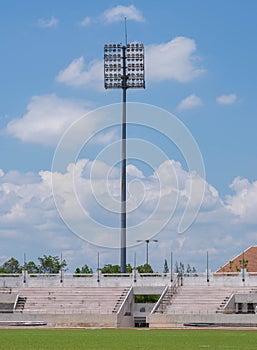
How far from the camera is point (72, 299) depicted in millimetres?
60625

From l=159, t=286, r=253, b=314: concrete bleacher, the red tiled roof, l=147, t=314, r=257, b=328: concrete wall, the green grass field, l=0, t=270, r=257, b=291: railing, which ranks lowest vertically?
the green grass field

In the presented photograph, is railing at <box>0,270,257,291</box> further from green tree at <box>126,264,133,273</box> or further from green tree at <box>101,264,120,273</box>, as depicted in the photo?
green tree at <box>101,264,120,273</box>

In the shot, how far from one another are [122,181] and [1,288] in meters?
13.6

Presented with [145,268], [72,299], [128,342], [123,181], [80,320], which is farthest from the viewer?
[145,268]

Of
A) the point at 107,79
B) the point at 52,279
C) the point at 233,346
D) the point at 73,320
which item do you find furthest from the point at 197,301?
the point at 233,346

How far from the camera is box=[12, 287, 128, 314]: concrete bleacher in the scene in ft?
191

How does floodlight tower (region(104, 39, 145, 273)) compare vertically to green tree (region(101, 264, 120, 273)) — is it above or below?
above

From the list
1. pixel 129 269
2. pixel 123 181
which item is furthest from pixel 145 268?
pixel 123 181

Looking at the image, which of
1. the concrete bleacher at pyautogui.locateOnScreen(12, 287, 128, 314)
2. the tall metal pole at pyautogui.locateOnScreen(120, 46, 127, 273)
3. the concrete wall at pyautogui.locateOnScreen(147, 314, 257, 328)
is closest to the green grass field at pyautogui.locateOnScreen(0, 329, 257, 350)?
the concrete wall at pyautogui.locateOnScreen(147, 314, 257, 328)

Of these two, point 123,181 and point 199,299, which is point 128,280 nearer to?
point 199,299

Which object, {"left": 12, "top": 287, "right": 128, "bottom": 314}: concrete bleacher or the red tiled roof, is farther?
the red tiled roof

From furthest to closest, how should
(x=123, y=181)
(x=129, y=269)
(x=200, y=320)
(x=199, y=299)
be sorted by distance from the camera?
(x=129, y=269)
(x=123, y=181)
(x=199, y=299)
(x=200, y=320)

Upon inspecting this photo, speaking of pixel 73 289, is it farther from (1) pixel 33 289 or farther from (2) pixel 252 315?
(2) pixel 252 315

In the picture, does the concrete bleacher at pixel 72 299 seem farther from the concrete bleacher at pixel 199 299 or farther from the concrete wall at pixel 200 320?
the concrete wall at pixel 200 320
